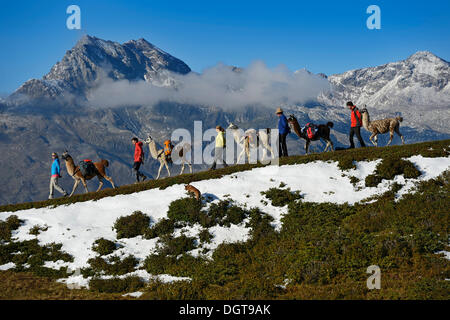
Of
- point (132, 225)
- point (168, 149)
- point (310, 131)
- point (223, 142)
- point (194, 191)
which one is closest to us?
point (132, 225)

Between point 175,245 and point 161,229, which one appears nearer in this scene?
point 175,245

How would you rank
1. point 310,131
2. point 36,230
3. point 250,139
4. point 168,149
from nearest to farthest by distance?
point 36,230
point 250,139
point 310,131
point 168,149

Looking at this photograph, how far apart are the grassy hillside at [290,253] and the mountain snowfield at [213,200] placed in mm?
487

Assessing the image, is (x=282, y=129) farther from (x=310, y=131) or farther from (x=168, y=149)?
(x=168, y=149)

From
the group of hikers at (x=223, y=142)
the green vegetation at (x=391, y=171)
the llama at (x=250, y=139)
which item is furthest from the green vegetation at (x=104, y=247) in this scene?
the green vegetation at (x=391, y=171)

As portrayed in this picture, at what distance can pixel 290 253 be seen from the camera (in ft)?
45.4

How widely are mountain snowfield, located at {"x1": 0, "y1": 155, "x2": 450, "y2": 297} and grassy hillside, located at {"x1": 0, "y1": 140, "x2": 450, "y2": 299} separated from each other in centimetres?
49

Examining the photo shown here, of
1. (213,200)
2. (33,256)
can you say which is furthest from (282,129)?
(33,256)

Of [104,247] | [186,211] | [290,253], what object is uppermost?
[186,211]

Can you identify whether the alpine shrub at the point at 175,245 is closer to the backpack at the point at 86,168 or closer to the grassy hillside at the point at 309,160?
the grassy hillside at the point at 309,160

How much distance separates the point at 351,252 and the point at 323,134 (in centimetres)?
1581

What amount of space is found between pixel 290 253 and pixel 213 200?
23.3ft
